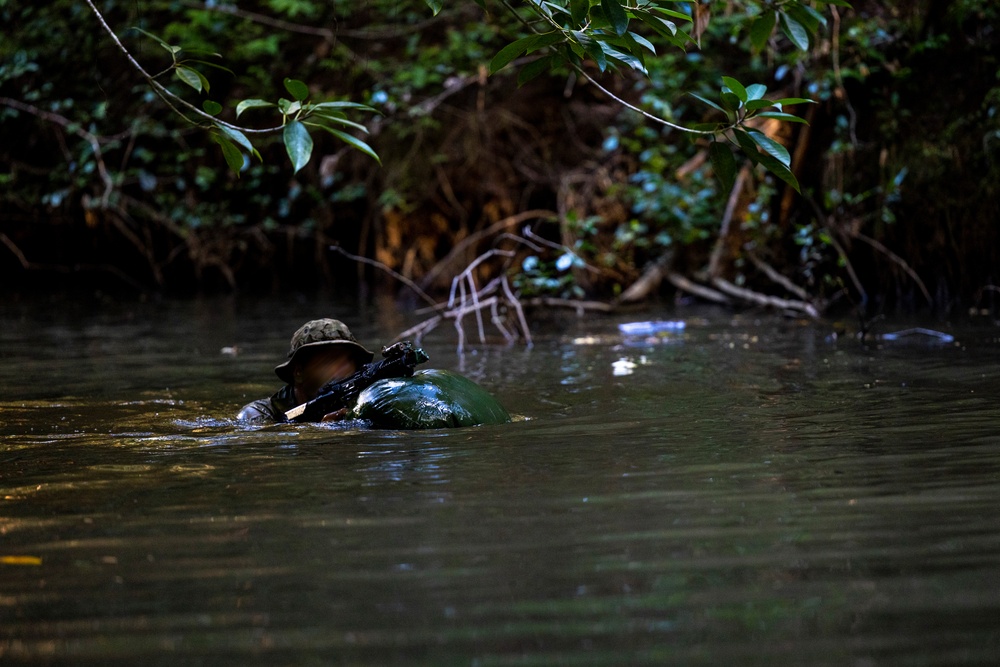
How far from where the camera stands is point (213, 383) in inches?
269

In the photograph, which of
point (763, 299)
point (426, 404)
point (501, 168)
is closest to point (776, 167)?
point (426, 404)

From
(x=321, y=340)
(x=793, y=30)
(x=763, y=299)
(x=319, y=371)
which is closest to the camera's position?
(x=793, y=30)

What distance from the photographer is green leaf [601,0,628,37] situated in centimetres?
318

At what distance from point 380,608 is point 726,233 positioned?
8.90 m

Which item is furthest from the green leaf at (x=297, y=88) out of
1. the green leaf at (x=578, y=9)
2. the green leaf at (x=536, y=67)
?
the green leaf at (x=578, y=9)

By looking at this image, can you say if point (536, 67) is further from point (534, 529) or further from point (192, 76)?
point (534, 529)

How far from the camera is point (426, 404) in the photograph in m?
4.83

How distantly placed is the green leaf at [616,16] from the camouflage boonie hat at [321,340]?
259 centimetres

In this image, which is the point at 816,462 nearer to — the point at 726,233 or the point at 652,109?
the point at 726,233

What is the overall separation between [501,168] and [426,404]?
28.4 feet

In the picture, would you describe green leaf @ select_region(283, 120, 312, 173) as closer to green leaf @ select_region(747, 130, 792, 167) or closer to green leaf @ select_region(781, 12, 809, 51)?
green leaf @ select_region(747, 130, 792, 167)

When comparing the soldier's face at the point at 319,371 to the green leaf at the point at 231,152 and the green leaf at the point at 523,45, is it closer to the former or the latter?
the green leaf at the point at 231,152

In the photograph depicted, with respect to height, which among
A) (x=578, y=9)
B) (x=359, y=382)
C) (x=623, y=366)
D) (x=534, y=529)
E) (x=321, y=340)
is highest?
(x=578, y=9)

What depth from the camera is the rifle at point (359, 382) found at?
199 inches
